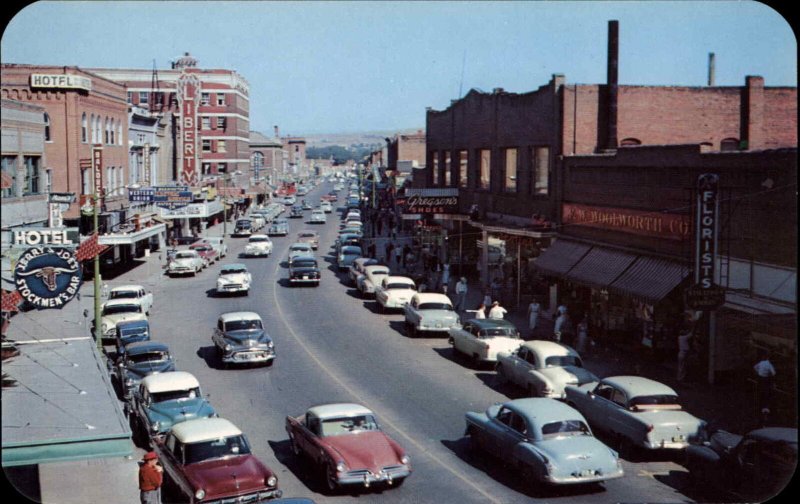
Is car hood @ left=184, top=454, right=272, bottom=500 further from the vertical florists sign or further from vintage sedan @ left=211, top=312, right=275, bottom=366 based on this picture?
the vertical florists sign

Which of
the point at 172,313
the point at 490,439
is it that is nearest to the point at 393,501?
the point at 490,439

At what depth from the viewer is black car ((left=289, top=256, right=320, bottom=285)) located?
4709 centimetres

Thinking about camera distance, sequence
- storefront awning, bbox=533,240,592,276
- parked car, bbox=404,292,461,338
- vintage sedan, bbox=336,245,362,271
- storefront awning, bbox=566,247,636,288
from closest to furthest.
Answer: storefront awning, bbox=566,247,636,288 < parked car, bbox=404,292,461,338 < storefront awning, bbox=533,240,592,276 < vintage sedan, bbox=336,245,362,271

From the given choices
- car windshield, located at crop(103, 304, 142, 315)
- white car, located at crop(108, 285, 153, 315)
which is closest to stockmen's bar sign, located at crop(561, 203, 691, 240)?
car windshield, located at crop(103, 304, 142, 315)

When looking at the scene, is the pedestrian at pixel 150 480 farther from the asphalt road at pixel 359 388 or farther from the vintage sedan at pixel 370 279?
the vintage sedan at pixel 370 279

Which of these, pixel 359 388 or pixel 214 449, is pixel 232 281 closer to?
pixel 359 388

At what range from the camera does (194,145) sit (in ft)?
251

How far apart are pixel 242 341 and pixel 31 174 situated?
27.9 feet

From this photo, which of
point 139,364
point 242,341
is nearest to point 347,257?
point 242,341

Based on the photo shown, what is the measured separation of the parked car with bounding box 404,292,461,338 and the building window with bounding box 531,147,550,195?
32.2 feet

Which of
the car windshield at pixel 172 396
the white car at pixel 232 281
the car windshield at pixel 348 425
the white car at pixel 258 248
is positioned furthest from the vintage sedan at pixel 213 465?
the white car at pixel 258 248

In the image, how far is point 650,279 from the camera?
28.6 metres

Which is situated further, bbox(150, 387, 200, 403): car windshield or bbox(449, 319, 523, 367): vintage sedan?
bbox(449, 319, 523, 367): vintage sedan

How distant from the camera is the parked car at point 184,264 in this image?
51500 millimetres
